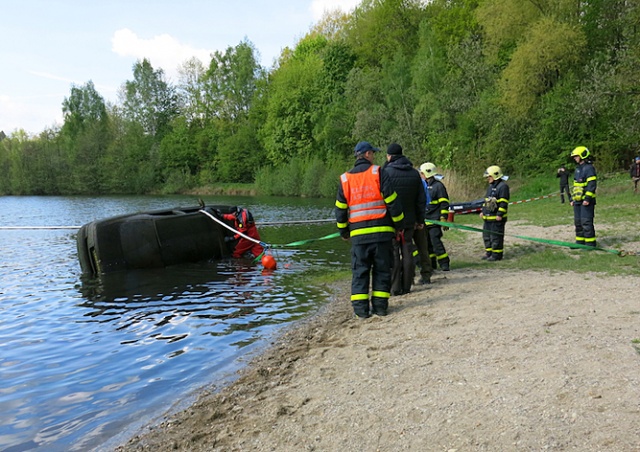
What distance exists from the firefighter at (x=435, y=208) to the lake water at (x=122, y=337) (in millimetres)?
2526

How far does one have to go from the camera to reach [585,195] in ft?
37.3

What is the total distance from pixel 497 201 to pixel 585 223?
2.03m

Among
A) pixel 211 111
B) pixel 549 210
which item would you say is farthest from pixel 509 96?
pixel 211 111

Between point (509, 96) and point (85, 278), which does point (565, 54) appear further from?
point (85, 278)

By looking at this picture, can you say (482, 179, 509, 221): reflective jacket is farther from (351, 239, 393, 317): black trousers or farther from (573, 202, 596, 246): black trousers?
(351, 239, 393, 317): black trousers

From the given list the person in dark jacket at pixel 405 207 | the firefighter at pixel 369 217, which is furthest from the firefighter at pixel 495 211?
the firefighter at pixel 369 217

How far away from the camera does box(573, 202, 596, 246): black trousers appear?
11.5 meters

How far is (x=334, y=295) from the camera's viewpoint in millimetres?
10547

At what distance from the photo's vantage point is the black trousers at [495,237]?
11633 mm

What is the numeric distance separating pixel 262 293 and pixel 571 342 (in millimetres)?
6945

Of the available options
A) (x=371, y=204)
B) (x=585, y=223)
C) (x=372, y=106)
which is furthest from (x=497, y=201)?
(x=372, y=106)

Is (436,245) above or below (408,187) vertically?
below

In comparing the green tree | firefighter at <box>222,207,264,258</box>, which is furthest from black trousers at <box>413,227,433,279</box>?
the green tree

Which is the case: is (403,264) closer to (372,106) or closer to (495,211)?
(495,211)
